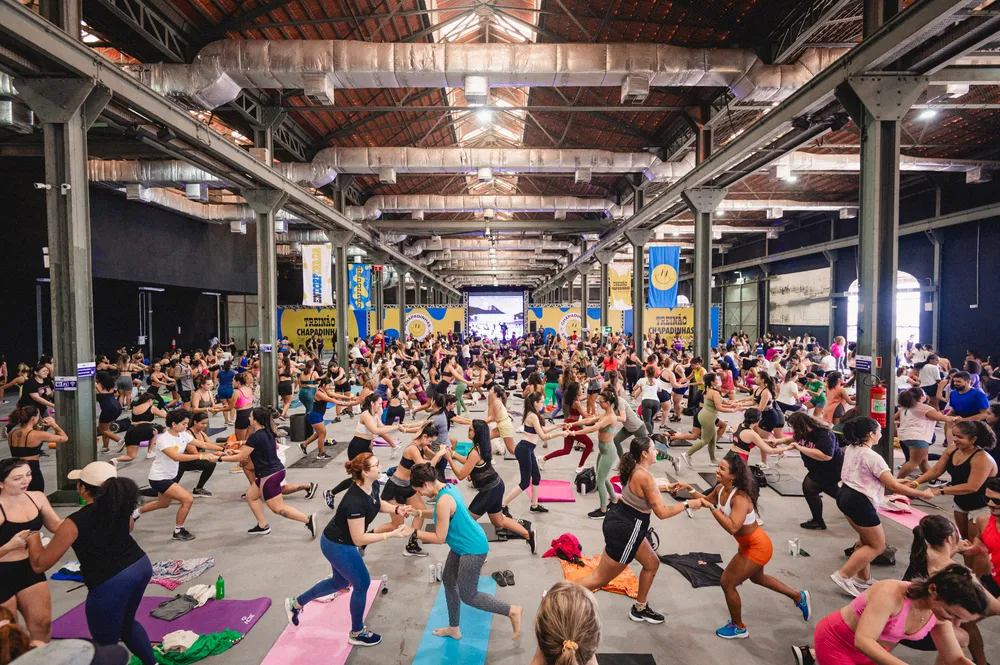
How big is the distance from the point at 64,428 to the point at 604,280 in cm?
2111

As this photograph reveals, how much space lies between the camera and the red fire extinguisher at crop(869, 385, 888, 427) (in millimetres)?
6639

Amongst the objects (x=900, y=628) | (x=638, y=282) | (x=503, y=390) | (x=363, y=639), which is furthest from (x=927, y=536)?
(x=638, y=282)

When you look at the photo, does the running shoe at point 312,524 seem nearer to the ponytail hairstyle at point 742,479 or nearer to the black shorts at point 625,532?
the black shorts at point 625,532

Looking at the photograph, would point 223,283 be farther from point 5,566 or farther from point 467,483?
point 5,566

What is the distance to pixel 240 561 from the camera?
5.31m

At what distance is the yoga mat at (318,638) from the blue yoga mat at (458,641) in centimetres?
42

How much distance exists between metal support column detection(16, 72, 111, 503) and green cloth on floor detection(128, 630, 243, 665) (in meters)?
4.37

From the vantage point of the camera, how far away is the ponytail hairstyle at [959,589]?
2.46m

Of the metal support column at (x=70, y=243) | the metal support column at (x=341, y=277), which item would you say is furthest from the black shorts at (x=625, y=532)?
the metal support column at (x=341, y=277)

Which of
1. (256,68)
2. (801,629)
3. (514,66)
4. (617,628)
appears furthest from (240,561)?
(514,66)

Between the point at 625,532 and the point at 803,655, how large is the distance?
1454mm

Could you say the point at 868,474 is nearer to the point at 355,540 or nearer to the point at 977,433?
the point at 977,433

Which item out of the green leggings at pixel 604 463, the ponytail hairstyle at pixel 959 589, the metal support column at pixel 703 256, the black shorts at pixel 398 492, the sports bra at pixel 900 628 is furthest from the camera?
the metal support column at pixel 703 256

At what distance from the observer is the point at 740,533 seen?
3852 millimetres
